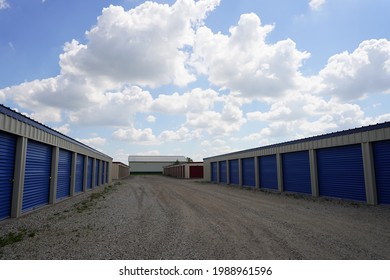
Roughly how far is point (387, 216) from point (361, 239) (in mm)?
5051

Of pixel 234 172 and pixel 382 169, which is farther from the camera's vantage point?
pixel 234 172

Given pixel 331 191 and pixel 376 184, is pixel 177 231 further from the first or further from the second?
pixel 331 191

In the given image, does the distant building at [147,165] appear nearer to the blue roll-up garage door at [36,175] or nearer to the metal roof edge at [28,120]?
the metal roof edge at [28,120]

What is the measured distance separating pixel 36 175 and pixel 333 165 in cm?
1764

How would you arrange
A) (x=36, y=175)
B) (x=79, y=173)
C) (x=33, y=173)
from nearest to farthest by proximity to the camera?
(x=33, y=173)
(x=36, y=175)
(x=79, y=173)

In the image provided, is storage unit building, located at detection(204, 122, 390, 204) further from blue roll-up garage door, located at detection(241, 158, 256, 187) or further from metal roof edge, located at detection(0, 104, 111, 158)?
metal roof edge, located at detection(0, 104, 111, 158)

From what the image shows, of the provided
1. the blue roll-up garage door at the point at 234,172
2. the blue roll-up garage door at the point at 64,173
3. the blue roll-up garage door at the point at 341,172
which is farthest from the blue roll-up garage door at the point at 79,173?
the blue roll-up garage door at the point at 341,172

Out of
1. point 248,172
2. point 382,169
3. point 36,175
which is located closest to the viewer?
point 36,175

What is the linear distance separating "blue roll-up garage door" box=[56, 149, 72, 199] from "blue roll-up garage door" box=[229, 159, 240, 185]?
64.8ft

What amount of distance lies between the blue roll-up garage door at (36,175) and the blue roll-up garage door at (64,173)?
6.45 feet

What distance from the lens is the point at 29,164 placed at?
1252cm

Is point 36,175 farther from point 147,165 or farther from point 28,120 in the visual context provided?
point 147,165

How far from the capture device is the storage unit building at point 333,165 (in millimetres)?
13922

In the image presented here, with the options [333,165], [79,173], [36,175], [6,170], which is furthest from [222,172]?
[6,170]
